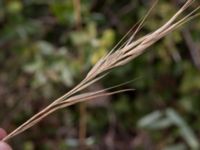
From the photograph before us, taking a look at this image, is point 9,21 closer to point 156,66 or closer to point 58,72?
point 58,72

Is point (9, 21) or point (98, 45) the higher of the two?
point (9, 21)

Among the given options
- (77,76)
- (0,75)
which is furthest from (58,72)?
(0,75)

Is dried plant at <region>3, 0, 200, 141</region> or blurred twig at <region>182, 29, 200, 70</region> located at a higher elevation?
blurred twig at <region>182, 29, 200, 70</region>

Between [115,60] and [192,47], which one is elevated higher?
[192,47]

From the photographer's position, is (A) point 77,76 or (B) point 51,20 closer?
(A) point 77,76

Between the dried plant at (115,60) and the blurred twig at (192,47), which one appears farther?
the blurred twig at (192,47)

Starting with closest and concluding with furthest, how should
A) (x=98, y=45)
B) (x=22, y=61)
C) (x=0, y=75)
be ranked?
(x=98, y=45) → (x=22, y=61) → (x=0, y=75)

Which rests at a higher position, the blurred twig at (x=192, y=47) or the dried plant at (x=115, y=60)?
the blurred twig at (x=192, y=47)

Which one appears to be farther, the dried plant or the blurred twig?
the blurred twig

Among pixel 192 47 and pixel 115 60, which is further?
pixel 192 47

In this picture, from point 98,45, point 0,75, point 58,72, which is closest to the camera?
point 98,45

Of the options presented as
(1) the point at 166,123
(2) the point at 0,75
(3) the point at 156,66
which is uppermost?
(2) the point at 0,75
